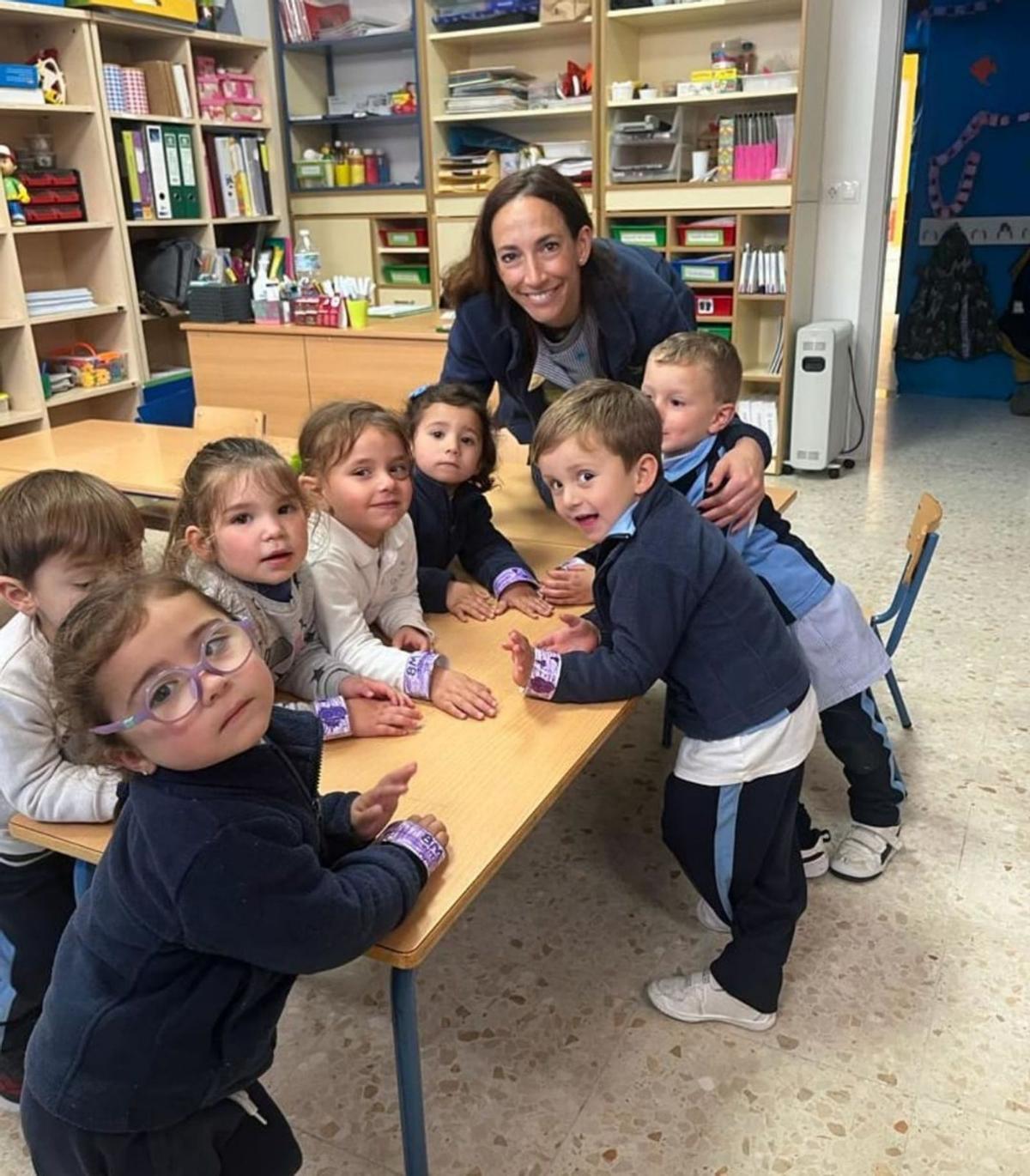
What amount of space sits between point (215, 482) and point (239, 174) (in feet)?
15.1

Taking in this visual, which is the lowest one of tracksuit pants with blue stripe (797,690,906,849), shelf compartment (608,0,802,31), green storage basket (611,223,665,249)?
tracksuit pants with blue stripe (797,690,906,849)

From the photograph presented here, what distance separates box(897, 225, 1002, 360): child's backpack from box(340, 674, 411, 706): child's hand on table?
614cm

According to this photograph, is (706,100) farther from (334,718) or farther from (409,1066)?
(409,1066)

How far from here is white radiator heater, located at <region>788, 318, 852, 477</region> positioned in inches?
181

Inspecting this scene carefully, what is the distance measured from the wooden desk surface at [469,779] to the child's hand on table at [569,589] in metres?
0.28

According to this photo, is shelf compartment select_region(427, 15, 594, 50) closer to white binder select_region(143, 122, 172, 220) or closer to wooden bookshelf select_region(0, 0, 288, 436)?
wooden bookshelf select_region(0, 0, 288, 436)

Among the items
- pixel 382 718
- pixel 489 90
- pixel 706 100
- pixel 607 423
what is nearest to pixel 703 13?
pixel 706 100

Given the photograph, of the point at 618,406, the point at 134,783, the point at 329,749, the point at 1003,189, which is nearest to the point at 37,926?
the point at 329,749

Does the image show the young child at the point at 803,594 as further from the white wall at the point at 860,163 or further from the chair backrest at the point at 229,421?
the white wall at the point at 860,163

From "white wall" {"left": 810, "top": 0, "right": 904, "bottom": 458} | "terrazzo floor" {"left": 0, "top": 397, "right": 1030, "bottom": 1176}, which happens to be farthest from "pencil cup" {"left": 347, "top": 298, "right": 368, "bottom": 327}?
"terrazzo floor" {"left": 0, "top": 397, "right": 1030, "bottom": 1176}

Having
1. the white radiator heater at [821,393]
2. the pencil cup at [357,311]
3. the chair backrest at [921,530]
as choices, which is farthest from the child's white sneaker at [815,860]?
the pencil cup at [357,311]

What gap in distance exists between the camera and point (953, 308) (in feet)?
21.3

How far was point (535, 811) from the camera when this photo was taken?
1.22 meters

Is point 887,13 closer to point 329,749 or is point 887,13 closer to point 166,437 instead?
point 166,437
